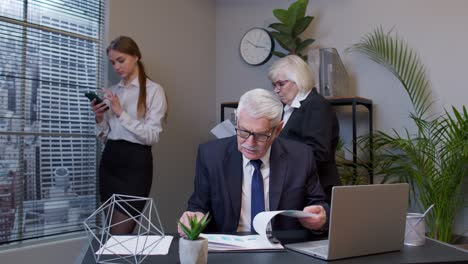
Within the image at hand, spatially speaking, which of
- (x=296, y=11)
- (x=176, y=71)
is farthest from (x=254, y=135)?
(x=176, y=71)

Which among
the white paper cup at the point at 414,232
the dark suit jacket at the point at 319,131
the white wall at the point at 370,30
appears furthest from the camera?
the white wall at the point at 370,30

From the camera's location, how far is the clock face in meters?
4.00

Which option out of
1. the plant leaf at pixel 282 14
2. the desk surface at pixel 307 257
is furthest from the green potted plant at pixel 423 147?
the desk surface at pixel 307 257

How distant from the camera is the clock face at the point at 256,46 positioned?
400cm

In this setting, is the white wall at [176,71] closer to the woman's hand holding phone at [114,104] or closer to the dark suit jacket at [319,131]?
the woman's hand holding phone at [114,104]

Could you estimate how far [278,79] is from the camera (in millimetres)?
2441

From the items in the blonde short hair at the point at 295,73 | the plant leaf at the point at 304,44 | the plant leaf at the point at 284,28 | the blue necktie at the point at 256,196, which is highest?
the plant leaf at the point at 284,28

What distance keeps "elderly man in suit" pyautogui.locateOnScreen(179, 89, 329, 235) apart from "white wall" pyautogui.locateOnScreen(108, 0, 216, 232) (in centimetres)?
179

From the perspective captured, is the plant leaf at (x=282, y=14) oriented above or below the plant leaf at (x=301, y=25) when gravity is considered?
above

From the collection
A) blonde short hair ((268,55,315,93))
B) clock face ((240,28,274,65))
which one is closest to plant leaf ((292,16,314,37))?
clock face ((240,28,274,65))

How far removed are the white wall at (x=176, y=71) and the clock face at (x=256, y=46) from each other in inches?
13.4

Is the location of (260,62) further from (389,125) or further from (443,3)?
(443,3)

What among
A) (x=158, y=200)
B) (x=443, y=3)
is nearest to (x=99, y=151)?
(x=158, y=200)

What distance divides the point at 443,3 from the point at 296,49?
110 centimetres
